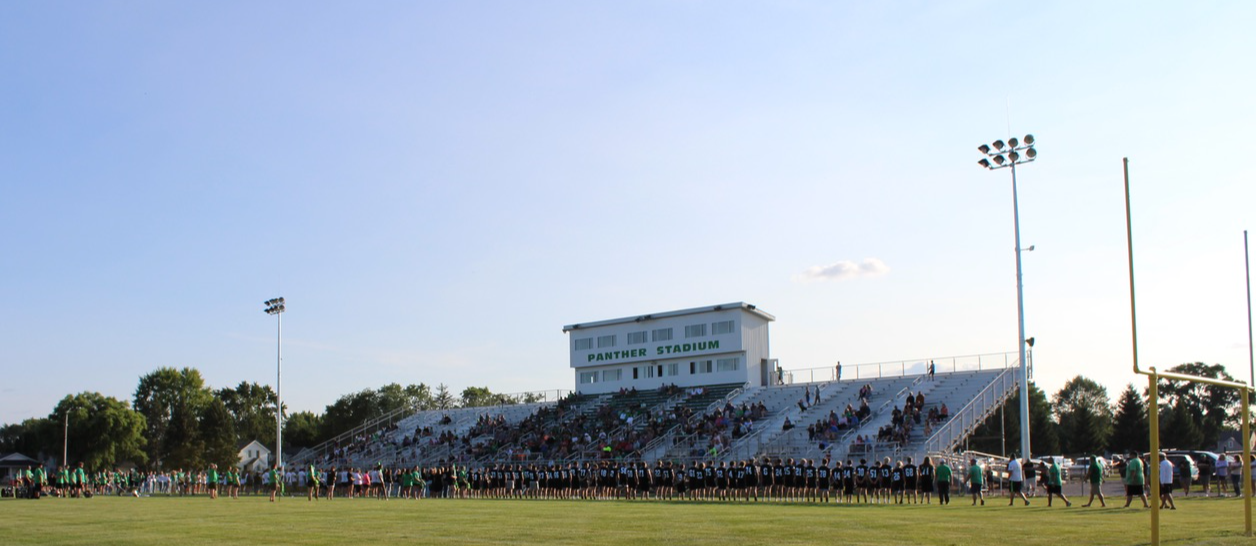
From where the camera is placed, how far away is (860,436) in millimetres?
43438

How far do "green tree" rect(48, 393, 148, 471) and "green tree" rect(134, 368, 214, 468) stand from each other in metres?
2.40

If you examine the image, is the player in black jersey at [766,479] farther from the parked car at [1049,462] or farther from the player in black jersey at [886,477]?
the parked car at [1049,462]

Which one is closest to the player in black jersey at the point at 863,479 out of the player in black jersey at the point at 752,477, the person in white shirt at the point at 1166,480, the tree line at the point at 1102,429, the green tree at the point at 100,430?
the player in black jersey at the point at 752,477

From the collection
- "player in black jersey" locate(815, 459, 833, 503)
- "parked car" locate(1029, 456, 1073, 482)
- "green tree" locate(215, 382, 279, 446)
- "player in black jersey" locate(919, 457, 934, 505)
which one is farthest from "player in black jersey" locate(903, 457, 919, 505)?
"green tree" locate(215, 382, 279, 446)

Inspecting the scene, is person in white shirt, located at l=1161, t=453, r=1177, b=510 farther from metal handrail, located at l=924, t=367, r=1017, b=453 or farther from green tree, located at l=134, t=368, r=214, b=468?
green tree, located at l=134, t=368, r=214, b=468

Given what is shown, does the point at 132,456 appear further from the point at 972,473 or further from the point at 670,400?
the point at 972,473

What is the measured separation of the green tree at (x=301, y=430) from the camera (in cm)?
10081

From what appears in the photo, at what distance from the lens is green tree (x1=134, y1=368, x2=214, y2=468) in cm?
8281

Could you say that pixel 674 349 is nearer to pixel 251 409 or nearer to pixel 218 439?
pixel 218 439

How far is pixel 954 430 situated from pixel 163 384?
81.5 m

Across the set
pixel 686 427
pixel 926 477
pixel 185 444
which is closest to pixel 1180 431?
pixel 686 427

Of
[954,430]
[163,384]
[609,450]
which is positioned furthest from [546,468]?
[163,384]

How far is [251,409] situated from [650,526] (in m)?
103

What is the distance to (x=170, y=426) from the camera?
84.4 m
